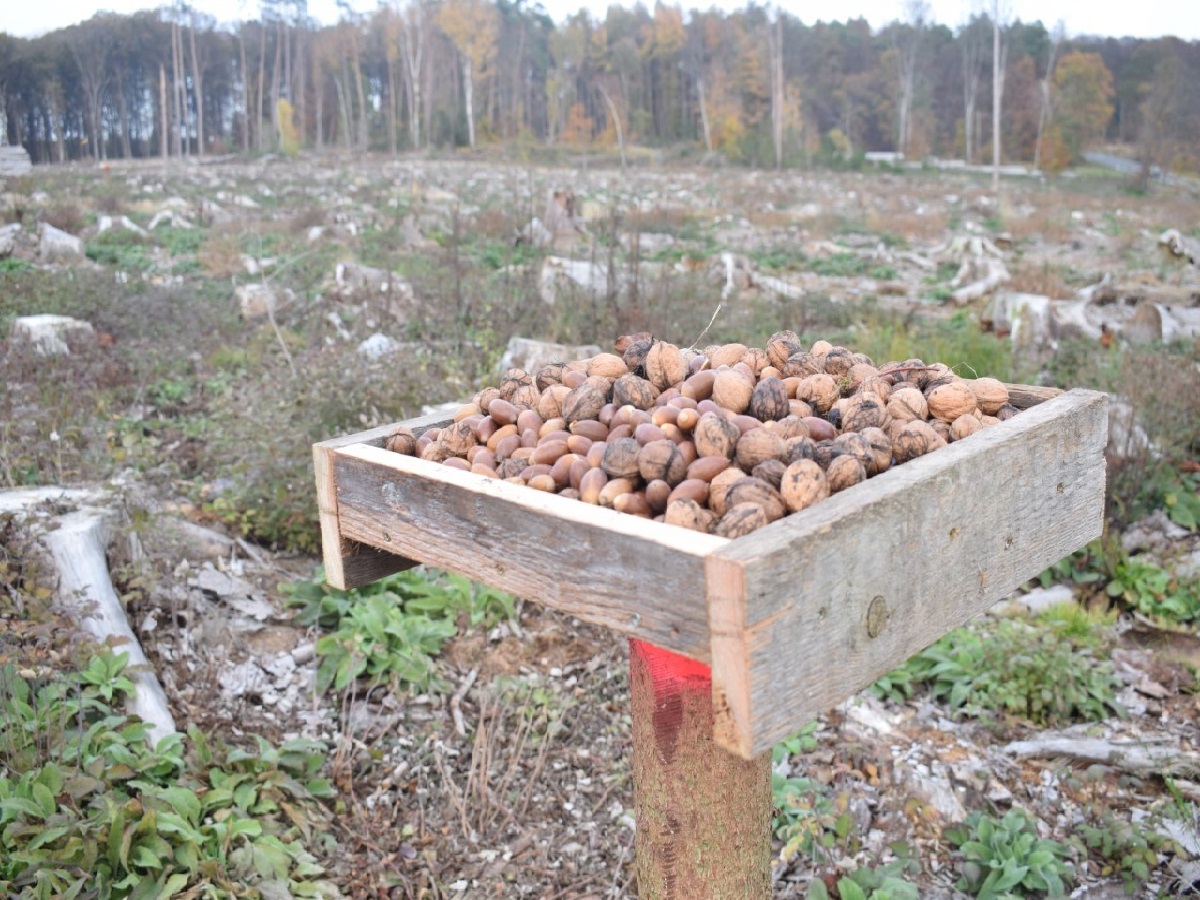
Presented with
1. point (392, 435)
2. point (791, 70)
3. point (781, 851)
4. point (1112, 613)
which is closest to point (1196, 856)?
point (781, 851)

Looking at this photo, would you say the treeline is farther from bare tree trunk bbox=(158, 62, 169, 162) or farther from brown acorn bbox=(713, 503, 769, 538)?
brown acorn bbox=(713, 503, 769, 538)

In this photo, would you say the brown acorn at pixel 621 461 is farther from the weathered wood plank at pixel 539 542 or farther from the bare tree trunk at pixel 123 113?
the bare tree trunk at pixel 123 113

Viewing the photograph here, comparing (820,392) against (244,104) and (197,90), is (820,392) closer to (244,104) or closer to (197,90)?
(197,90)

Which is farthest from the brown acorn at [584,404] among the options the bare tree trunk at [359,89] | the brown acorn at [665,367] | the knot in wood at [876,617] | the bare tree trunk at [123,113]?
the bare tree trunk at [359,89]

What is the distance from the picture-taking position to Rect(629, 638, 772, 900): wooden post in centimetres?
188

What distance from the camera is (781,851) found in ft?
9.96

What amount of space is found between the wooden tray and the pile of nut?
65 mm

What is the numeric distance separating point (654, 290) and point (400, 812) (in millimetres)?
5395

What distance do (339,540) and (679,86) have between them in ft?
201

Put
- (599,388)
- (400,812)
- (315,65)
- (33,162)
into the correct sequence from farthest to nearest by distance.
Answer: (315,65) < (33,162) < (400,812) < (599,388)

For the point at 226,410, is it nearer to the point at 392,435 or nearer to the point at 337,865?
the point at 337,865

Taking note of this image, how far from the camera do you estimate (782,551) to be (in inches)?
49.8

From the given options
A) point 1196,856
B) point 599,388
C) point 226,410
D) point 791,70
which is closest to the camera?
point 599,388

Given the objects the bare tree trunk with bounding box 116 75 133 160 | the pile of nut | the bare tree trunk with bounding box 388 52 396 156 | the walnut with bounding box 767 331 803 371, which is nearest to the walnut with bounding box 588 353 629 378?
the pile of nut
